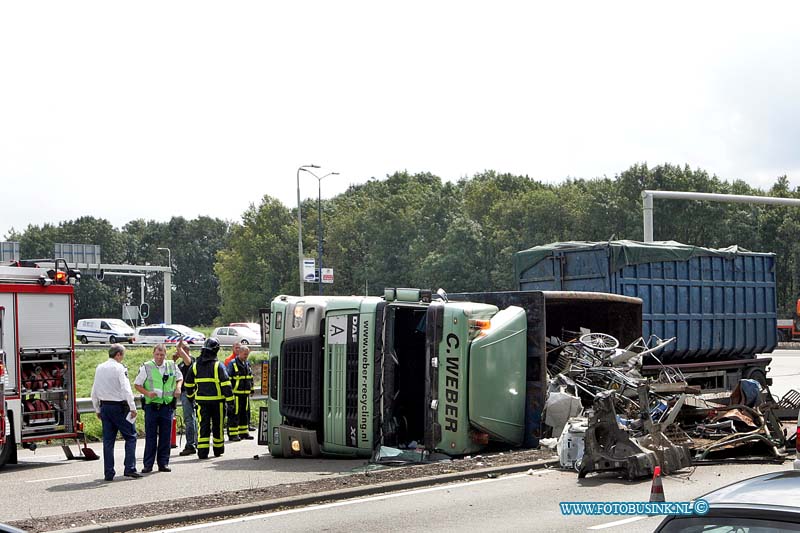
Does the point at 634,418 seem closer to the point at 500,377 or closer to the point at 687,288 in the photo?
the point at 500,377

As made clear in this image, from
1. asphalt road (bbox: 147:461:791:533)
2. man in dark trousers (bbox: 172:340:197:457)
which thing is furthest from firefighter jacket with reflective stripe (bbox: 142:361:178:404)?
asphalt road (bbox: 147:461:791:533)

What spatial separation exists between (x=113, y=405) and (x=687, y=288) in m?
12.5

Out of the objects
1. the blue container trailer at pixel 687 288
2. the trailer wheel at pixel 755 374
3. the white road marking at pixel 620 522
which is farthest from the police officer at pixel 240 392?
the trailer wheel at pixel 755 374

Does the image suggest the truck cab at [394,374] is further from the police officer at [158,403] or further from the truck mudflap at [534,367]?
the police officer at [158,403]

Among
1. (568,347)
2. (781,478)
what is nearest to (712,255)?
(568,347)

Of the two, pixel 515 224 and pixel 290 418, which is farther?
pixel 515 224

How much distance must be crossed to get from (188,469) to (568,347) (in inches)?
233

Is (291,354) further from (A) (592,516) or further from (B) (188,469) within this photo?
(A) (592,516)

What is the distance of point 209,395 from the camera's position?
14.0 metres

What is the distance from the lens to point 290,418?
13.5m

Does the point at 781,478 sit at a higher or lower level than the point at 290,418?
higher

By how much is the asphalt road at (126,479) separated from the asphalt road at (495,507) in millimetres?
1818

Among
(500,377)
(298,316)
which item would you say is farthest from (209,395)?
(500,377)

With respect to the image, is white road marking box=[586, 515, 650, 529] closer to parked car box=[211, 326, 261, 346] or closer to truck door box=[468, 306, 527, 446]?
truck door box=[468, 306, 527, 446]
